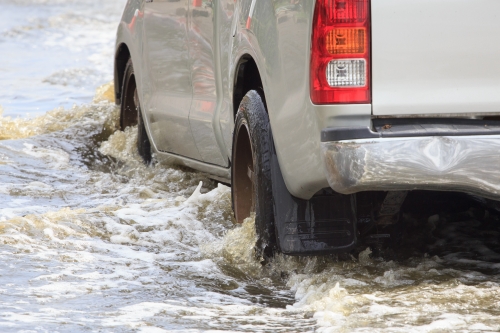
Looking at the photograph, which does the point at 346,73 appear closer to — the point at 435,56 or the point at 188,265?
the point at 435,56

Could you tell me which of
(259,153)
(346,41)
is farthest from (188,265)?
(346,41)

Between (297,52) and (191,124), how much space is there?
1.98 meters

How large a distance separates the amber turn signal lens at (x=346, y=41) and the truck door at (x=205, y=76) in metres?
1.55

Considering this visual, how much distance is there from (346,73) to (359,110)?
146mm

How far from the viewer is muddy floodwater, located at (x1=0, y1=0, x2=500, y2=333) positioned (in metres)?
3.36

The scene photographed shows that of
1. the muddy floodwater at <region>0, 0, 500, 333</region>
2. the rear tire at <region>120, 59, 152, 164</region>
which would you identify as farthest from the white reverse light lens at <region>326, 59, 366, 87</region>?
the rear tire at <region>120, 59, 152, 164</region>

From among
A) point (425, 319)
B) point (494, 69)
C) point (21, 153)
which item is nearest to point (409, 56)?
A: point (494, 69)

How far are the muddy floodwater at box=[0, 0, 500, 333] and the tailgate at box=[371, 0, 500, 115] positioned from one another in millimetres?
812

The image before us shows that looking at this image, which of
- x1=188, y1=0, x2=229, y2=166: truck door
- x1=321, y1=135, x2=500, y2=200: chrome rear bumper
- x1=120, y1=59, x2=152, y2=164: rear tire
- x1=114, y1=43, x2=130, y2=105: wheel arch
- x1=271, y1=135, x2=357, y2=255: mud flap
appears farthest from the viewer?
x1=114, y1=43, x2=130, y2=105: wheel arch

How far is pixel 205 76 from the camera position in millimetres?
4898

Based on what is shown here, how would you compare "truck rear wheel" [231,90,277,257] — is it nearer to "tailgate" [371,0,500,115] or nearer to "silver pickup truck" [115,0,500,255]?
"silver pickup truck" [115,0,500,255]

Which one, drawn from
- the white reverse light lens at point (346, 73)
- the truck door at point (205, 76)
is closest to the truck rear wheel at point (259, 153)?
the truck door at point (205, 76)

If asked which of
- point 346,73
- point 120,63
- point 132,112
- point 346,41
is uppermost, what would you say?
point 346,41

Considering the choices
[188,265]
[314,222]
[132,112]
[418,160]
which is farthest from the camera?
[132,112]
